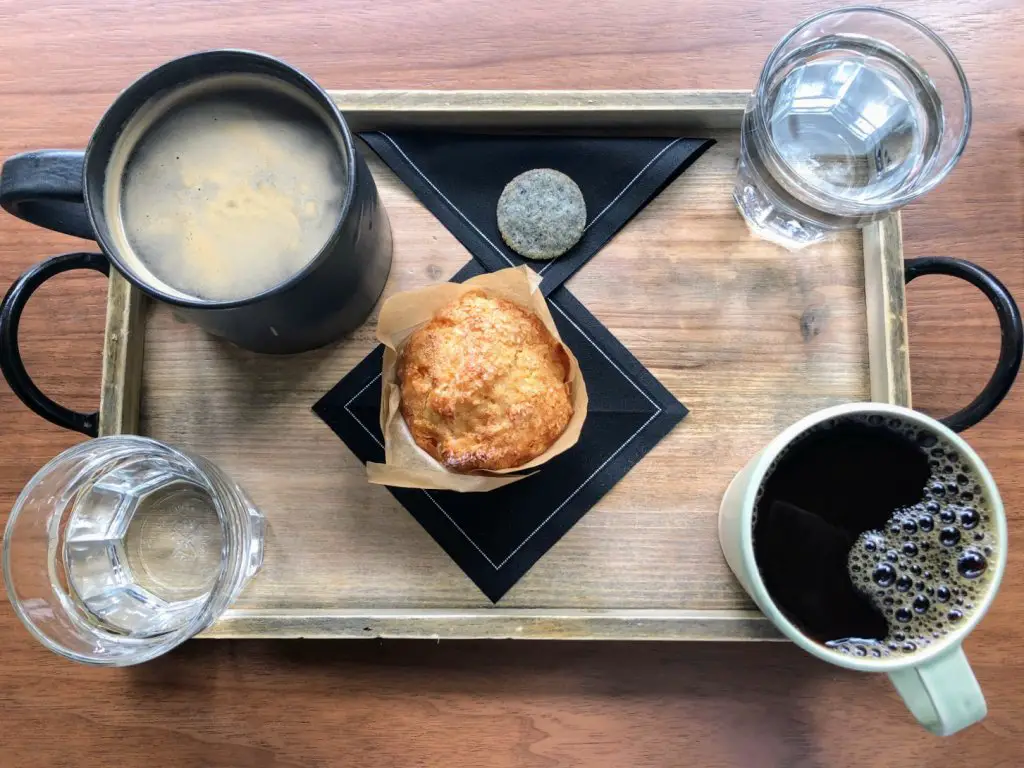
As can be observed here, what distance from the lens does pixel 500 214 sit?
0.93 m

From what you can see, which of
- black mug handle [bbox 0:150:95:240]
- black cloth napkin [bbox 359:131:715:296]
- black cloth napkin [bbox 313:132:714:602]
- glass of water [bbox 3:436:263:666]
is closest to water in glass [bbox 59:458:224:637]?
glass of water [bbox 3:436:263:666]

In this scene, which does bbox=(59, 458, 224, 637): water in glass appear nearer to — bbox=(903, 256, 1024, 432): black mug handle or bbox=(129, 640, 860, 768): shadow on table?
bbox=(129, 640, 860, 768): shadow on table

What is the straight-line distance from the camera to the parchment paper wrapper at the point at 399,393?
85 cm

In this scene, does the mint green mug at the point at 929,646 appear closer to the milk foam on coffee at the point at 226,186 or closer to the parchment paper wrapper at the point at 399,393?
the parchment paper wrapper at the point at 399,393

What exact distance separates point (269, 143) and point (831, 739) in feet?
3.24

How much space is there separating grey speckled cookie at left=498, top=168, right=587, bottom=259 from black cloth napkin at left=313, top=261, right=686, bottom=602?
3.9 inches

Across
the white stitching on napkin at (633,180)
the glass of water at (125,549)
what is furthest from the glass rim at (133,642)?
the white stitching on napkin at (633,180)

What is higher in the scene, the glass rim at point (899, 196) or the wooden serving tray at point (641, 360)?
the glass rim at point (899, 196)

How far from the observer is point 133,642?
818 mm

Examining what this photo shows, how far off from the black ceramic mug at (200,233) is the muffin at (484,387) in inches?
4.6

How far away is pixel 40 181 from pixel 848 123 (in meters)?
0.91

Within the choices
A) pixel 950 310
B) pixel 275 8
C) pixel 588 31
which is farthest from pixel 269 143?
pixel 950 310

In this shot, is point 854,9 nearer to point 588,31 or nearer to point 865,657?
point 588,31

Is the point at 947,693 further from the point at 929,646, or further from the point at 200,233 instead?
the point at 200,233
